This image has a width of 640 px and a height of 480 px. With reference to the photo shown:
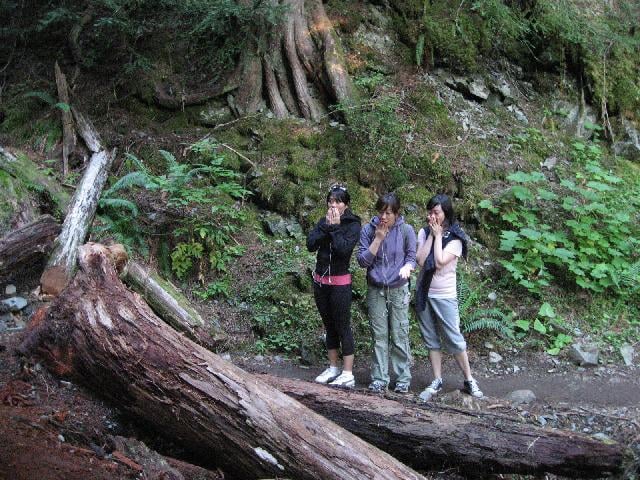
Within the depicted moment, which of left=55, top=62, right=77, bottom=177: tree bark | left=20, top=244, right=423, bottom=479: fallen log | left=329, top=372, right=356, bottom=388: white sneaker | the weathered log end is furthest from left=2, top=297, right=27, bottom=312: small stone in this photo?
left=329, top=372, right=356, bottom=388: white sneaker

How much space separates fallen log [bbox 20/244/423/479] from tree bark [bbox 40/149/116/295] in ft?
7.53

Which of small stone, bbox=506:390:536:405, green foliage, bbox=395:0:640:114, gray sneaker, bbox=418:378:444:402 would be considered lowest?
small stone, bbox=506:390:536:405

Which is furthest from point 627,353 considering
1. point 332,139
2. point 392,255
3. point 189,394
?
point 189,394

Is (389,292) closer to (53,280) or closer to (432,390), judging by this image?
(432,390)

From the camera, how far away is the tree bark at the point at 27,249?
685 cm

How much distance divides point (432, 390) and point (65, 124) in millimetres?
7745

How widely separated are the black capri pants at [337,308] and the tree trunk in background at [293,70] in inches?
196

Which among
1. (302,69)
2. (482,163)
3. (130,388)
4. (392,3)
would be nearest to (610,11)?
(392,3)

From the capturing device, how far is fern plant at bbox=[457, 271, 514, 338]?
24.8 feet

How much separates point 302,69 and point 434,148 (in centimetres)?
299

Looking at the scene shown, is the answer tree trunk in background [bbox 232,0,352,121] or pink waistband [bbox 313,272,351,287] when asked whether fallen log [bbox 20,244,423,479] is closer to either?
pink waistband [bbox 313,272,351,287]

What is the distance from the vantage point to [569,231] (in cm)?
913

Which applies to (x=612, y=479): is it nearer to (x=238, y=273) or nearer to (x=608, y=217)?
(x=238, y=273)

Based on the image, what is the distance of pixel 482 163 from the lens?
9.80 metres
